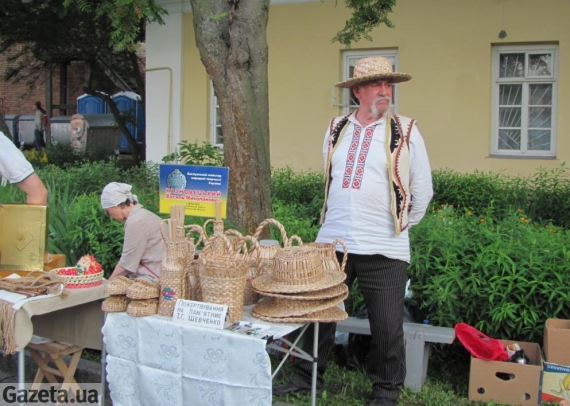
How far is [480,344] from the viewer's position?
379cm

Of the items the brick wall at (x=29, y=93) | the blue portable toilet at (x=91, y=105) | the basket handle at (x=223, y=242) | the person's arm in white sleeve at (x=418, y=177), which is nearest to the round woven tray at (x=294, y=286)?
the basket handle at (x=223, y=242)

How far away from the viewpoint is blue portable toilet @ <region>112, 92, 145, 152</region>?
666 inches

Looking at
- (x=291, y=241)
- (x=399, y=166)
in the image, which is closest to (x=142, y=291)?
(x=291, y=241)

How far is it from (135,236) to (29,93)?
20.8 m

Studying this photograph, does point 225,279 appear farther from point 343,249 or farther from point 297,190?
point 297,190

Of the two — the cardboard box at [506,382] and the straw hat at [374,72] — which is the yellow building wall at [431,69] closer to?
the cardboard box at [506,382]

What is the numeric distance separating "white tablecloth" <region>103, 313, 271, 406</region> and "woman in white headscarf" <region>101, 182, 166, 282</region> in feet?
3.08

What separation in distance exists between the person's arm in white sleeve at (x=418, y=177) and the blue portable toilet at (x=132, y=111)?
13.8 m

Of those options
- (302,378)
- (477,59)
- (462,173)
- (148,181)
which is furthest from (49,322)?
(477,59)

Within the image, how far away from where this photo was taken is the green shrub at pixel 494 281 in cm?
391

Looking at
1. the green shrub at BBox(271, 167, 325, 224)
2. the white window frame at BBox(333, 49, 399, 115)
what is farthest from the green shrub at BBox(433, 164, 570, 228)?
the white window frame at BBox(333, 49, 399, 115)

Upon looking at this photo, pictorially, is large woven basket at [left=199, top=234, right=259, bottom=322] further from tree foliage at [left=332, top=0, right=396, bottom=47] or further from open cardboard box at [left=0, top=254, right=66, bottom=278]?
tree foliage at [left=332, top=0, right=396, bottom=47]

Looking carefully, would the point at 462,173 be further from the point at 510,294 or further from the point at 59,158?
the point at 59,158

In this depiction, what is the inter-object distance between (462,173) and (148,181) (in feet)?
14.6
